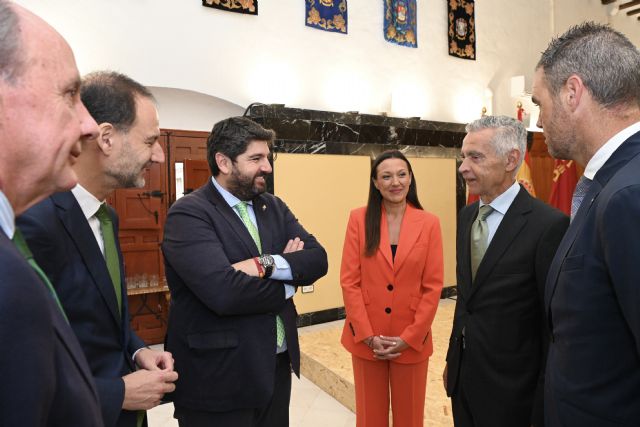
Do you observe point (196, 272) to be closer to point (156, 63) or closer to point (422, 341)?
point (422, 341)

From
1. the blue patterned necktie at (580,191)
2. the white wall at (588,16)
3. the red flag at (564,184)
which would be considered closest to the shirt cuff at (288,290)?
the blue patterned necktie at (580,191)

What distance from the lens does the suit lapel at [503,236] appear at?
1872 mm

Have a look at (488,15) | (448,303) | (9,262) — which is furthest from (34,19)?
(488,15)

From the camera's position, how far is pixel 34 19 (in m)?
0.71

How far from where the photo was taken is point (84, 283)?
1.30 meters

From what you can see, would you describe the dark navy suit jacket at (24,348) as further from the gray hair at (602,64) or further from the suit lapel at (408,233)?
the suit lapel at (408,233)

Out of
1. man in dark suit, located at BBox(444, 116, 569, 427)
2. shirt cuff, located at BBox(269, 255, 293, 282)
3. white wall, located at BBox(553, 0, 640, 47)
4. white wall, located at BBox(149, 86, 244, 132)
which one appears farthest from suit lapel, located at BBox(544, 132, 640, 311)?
white wall, located at BBox(553, 0, 640, 47)

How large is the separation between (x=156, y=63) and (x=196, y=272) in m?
3.79

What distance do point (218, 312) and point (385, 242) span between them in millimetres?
1126

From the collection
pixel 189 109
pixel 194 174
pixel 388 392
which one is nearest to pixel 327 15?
pixel 189 109

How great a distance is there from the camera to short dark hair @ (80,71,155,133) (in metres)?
1.52

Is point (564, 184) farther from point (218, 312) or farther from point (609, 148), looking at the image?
point (218, 312)

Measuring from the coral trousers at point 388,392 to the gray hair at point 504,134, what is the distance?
48.0 inches

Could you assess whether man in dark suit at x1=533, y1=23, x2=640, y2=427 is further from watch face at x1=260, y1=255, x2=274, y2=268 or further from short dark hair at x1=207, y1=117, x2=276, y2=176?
short dark hair at x1=207, y1=117, x2=276, y2=176
